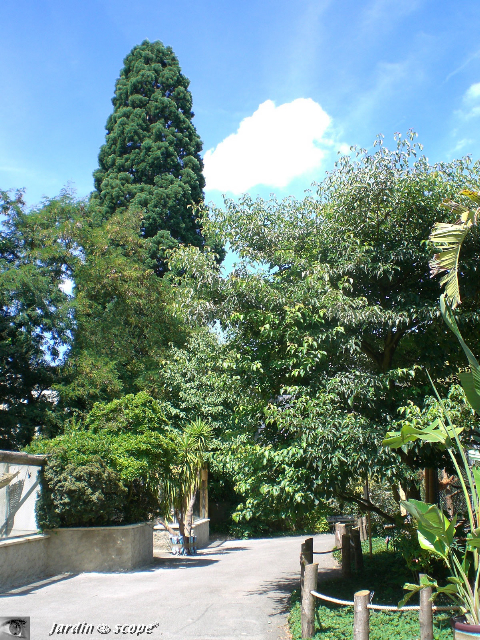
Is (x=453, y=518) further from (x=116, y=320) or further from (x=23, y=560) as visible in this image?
(x=116, y=320)

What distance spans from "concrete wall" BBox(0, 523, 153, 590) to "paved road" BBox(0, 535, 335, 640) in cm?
38

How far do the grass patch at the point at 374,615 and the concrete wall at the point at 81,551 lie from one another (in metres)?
4.57

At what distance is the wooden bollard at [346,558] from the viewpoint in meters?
11.0

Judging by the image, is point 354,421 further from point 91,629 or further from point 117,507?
point 117,507

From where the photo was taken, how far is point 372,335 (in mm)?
9758

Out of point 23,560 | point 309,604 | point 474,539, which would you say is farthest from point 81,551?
point 474,539

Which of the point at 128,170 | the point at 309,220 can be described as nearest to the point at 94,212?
the point at 128,170

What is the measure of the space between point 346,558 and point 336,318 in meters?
5.84

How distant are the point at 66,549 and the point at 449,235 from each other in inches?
409

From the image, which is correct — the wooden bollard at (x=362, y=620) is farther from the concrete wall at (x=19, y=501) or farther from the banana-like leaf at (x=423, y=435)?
the concrete wall at (x=19, y=501)

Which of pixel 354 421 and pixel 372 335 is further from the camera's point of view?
pixel 372 335

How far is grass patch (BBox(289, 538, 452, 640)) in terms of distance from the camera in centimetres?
695

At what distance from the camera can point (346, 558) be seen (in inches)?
442

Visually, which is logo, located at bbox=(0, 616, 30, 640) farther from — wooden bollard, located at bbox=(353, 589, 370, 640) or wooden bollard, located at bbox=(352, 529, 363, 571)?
wooden bollard, located at bbox=(352, 529, 363, 571)
